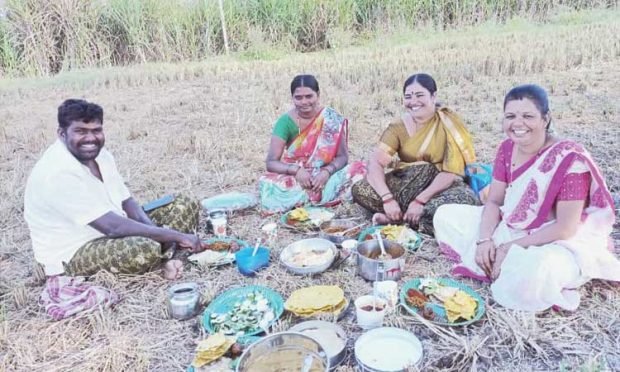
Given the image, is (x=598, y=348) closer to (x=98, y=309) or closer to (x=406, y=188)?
(x=406, y=188)

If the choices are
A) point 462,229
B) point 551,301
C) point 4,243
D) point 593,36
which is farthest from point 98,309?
point 593,36

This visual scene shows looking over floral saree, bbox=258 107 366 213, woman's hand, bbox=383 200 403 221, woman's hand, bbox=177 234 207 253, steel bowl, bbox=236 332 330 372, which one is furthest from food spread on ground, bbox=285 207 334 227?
steel bowl, bbox=236 332 330 372

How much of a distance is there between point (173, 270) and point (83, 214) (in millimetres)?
641

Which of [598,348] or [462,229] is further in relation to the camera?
[462,229]

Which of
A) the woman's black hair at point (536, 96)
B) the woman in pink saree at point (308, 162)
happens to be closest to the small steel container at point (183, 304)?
the woman in pink saree at point (308, 162)

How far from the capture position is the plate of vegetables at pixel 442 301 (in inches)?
102

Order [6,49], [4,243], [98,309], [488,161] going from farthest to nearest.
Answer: [6,49] → [488,161] → [4,243] → [98,309]

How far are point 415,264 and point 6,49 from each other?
9.74 meters

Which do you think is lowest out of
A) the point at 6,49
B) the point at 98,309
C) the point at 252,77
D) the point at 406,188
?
the point at 98,309

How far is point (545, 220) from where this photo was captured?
2766 mm

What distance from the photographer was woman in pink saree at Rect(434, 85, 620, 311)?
257 centimetres

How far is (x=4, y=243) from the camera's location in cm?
374

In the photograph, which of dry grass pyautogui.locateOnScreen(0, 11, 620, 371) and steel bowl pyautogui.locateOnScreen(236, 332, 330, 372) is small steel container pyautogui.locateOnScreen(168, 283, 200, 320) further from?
steel bowl pyautogui.locateOnScreen(236, 332, 330, 372)

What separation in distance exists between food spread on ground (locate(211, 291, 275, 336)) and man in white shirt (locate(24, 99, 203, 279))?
634mm
